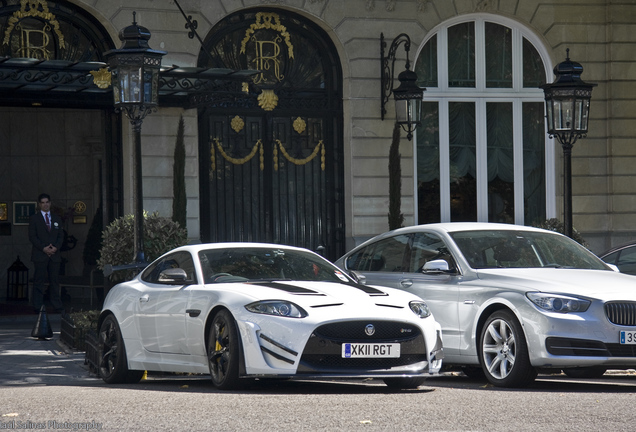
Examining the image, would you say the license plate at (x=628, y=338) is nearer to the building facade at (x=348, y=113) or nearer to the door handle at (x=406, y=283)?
the door handle at (x=406, y=283)

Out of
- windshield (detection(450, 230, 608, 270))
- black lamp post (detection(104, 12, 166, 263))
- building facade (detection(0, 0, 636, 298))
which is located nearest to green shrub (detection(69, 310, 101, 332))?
black lamp post (detection(104, 12, 166, 263))

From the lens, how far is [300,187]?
20.4 meters

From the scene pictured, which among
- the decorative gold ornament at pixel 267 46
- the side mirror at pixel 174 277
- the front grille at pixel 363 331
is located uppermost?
the decorative gold ornament at pixel 267 46

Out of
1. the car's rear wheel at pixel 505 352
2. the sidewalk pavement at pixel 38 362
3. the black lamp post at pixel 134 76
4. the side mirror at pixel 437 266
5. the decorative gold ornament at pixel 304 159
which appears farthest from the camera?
the decorative gold ornament at pixel 304 159

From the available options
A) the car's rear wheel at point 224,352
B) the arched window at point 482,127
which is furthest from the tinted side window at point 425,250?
the arched window at point 482,127

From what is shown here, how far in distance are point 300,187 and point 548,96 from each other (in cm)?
644

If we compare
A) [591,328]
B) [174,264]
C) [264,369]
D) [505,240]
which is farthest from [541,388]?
[174,264]

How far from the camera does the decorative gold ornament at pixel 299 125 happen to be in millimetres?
20281

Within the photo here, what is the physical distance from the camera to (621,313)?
30.7 feet

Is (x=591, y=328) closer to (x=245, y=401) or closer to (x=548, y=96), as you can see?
(x=245, y=401)

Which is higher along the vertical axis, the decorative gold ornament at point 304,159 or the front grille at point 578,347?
the decorative gold ornament at point 304,159

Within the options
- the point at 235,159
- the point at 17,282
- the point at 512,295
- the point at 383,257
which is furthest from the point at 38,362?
the point at 17,282

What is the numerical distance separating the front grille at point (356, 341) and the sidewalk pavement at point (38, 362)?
3.14 m

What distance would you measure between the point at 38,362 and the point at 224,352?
4370mm
